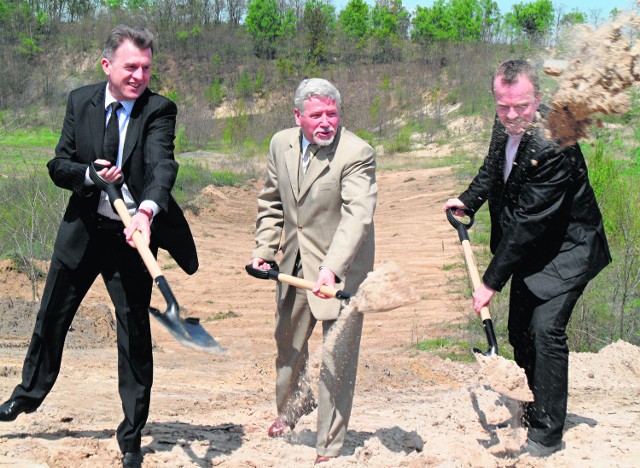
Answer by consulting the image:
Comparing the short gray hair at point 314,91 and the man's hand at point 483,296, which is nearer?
the short gray hair at point 314,91

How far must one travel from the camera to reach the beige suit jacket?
4598mm

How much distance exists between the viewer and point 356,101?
4850 centimetres

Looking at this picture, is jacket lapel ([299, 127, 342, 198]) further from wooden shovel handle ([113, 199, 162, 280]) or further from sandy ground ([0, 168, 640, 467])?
wooden shovel handle ([113, 199, 162, 280])

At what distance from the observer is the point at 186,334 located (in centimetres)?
411

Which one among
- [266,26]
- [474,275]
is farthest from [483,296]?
[266,26]

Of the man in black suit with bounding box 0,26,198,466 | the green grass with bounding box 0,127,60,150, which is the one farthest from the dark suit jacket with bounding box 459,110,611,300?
the green grass with bounding box 0,127,60,150

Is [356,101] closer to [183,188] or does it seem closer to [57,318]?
[183,188]

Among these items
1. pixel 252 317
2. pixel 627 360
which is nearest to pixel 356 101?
pixel 252 317

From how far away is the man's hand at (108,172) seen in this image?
13.9ft

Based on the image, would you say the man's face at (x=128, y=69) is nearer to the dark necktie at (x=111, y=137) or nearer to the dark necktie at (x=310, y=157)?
the dark necktie at (x=111, y=137)

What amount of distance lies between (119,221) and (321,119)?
46.0 inches

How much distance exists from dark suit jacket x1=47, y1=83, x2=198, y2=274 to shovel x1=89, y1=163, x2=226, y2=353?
157 millimetres

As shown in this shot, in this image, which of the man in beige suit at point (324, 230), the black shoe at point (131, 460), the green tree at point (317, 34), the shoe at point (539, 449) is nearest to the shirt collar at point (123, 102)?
the man in beige suit at point (324, 230)

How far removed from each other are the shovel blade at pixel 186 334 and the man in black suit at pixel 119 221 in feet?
1.38
